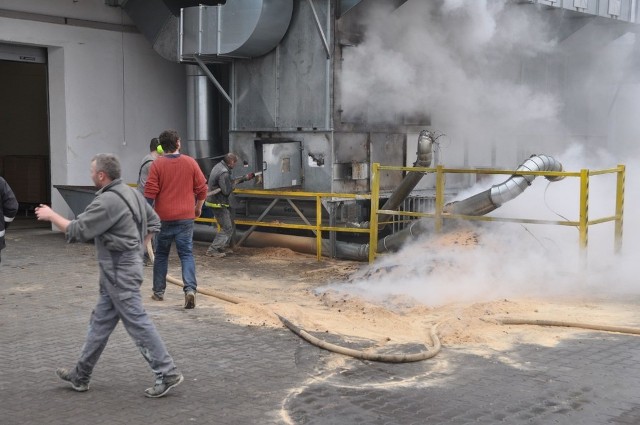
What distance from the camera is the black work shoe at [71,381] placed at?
5723 millimetres

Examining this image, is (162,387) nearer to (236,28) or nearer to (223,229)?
(223,229)

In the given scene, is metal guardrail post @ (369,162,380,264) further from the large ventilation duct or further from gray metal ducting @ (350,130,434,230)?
the large ventilation duct

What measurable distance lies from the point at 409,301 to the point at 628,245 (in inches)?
189

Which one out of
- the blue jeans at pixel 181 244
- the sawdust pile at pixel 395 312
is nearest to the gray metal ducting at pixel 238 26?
the sawdust pile at pixel 395 312

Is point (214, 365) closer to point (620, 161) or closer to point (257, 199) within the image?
point (257, 199)

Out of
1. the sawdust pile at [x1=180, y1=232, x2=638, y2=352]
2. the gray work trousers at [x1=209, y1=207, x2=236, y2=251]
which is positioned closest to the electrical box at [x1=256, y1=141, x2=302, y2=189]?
the gray work trousers at [x1=209, y1=207, x2=236, y2=251]

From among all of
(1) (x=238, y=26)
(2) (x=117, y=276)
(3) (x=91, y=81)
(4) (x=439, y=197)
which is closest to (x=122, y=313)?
(2) (x=117, y=276)

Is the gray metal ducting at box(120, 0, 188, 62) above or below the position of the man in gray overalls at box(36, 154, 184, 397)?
above

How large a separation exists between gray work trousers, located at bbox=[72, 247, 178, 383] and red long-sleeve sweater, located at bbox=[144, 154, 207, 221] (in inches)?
105

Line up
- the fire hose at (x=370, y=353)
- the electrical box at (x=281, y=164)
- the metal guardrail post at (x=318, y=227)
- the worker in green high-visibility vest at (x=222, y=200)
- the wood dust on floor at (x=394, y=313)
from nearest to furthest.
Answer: the fire hose at (x=370, y=353)
the wood dust on floor at (x=394, y=313)
the metal guardrail post at (x=318, y=227)
the worker in green high-visibility vest at (x=222, y=200)
the electrical box at (x=281, y=164)

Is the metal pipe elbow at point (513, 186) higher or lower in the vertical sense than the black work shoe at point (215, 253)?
higher

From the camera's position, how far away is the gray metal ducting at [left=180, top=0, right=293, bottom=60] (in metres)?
12.9

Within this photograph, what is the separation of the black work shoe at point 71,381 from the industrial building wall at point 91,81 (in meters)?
10.6

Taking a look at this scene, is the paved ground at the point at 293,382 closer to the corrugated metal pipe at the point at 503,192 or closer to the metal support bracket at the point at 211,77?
the corrugated metal pipe at the point at 503,192
